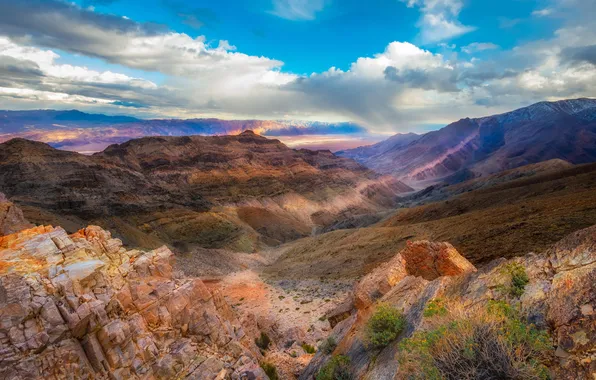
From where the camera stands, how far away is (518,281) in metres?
8.30

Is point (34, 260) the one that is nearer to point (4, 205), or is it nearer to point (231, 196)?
point (4, 205)

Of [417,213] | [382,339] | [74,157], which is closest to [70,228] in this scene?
[74,157]

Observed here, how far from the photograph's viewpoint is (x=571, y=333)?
242 inches

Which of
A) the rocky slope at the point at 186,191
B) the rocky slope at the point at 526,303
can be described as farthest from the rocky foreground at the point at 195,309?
the rocky slope at the point at 186,191

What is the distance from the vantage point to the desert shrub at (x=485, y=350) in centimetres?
582

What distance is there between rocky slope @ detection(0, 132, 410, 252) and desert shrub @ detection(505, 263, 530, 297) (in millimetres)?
48514

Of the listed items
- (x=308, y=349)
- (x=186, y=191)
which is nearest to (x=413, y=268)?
(x=308, y=349)

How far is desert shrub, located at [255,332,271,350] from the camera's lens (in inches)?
786

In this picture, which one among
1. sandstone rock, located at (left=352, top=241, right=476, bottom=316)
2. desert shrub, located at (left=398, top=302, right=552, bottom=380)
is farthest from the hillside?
desert shrub, located at (left=398, top=302, right=552, bottom=380)

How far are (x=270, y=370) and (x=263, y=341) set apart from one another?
5.80m

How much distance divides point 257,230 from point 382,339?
222ft

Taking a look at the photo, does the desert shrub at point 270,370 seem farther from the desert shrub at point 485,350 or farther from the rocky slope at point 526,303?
the desert shrub at point 485,350

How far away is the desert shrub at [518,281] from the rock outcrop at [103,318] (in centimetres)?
970

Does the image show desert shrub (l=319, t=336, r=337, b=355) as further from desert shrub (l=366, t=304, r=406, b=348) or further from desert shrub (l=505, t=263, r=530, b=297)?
desert shrub (l=505, t=263, r=530, b=297)
